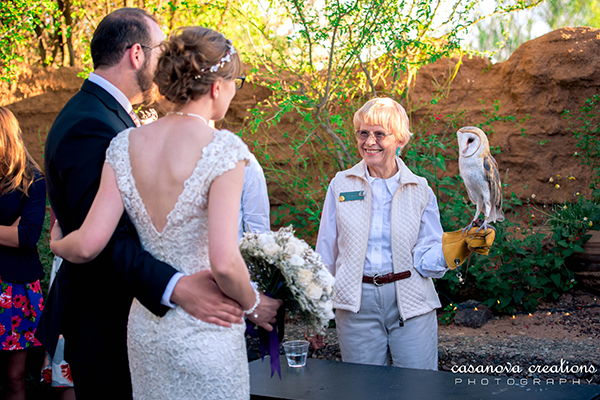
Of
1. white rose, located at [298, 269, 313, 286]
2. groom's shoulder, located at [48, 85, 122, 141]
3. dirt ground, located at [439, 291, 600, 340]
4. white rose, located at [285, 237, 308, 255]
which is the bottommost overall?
dirt ground, located at [439, 291, 600, 340]

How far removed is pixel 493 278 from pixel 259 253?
3104 millimetres

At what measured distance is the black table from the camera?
192 cm

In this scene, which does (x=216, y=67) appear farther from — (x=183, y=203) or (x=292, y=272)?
(x=292, y=272)

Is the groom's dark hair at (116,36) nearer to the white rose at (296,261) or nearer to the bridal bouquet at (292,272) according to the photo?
the bridal bouquet at (292,272)

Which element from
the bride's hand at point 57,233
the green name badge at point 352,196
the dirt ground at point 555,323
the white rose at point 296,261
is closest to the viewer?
the white rose at point 296,261

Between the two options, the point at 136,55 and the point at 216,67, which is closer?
the point at 216,67

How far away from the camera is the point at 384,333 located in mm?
2617

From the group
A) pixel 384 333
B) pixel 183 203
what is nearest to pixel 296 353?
pixel 384 333

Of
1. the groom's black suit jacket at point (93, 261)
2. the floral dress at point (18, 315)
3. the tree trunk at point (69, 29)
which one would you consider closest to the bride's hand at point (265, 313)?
the groom's black suit jacket at point (93, 261)

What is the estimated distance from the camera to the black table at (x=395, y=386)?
1924 mm

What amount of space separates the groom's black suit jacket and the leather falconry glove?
1.49m

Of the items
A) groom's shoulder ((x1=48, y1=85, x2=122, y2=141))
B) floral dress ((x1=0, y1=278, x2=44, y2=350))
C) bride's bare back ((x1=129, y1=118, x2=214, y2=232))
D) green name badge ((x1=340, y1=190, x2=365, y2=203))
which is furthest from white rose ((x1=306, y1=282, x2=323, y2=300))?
floral dress ((x1=0, y1=278, x2=44, y2=350))

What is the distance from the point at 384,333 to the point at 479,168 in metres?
1.01

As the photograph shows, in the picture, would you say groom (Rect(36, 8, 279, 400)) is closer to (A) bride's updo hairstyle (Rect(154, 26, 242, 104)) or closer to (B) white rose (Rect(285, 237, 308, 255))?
(B) white rose (Rect(285, 237, 308, 255))
